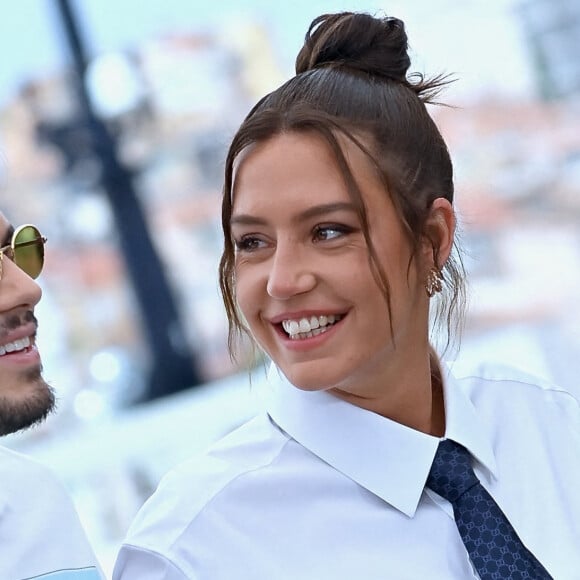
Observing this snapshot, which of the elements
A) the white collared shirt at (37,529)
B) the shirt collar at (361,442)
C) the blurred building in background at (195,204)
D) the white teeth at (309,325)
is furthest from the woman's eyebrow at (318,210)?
the blurred building in background at (195,204)

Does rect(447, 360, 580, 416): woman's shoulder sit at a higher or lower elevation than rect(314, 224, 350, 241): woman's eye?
lower

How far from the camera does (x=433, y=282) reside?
153 cm

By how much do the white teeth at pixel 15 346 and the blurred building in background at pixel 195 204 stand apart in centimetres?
245

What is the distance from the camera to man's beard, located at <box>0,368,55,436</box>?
142cm

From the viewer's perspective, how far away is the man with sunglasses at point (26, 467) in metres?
1.35

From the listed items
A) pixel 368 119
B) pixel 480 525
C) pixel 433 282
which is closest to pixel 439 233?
pixel 433 282

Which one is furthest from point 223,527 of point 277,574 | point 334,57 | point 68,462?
point 68,462

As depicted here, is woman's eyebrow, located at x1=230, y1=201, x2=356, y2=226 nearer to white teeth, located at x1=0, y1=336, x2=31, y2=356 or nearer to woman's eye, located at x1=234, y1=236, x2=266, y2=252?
woman's eye, located at x1=234, y1=236, x2=266, y2=252

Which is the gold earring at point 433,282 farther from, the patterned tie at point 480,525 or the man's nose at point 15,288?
the man's nose at point 15,288

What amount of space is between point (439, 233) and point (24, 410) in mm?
603

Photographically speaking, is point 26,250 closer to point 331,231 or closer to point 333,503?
point 331,231

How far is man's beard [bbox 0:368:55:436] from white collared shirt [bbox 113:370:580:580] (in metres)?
0.19

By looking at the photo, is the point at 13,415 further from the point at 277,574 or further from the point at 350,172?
the point at 350,172

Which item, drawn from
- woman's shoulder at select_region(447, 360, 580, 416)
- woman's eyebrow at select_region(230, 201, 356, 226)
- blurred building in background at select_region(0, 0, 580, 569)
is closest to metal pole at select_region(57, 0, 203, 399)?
blurred building in background at select_region(0, 0, 580, 569)
